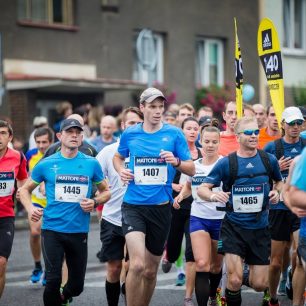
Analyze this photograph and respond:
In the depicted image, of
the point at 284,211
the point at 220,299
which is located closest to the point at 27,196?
the point at 220,299

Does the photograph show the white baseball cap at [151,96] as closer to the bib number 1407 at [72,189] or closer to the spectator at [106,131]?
the bib number 1407 at [72,189]

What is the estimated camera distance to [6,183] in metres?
10.7

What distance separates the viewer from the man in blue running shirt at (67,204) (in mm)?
9602

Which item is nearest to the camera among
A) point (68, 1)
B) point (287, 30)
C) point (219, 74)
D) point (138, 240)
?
point (138, 240)

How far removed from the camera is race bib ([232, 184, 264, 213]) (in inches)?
381

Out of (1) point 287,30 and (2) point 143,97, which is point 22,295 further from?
(1) point 287,30

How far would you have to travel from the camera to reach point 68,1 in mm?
26891

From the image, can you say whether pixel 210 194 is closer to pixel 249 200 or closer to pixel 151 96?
pixel 249 200

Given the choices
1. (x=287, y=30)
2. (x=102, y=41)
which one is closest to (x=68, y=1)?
(x=102, y=41)

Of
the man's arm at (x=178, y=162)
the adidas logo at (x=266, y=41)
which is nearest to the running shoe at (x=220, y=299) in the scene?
the man's arm at (x=178, y=162)

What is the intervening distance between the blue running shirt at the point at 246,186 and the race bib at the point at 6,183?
7.31 ft

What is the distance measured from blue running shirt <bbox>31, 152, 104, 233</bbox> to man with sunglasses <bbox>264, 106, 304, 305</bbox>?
7.43 feet

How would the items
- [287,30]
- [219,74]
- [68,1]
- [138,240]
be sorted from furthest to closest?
[287,30] → [219,74] → [68,1] → [138,240]

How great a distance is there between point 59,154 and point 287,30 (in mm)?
25336
